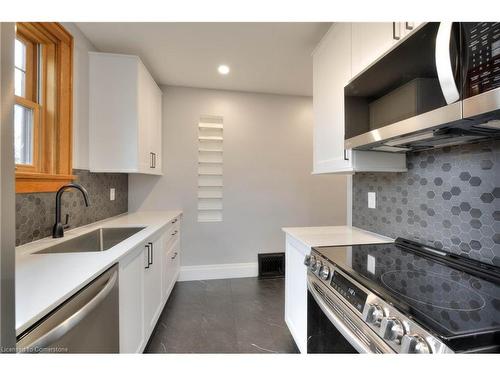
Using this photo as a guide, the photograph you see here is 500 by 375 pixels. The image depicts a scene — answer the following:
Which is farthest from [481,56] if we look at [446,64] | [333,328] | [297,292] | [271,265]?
[271,265]

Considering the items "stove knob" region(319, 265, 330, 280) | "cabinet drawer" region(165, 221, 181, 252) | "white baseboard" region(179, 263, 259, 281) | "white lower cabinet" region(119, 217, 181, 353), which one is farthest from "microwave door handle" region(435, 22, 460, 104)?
"white baseboard" region(179, 263, 259, 281)

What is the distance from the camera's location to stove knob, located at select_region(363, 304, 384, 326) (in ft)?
2.24

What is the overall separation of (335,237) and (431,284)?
A: 27.6 inches

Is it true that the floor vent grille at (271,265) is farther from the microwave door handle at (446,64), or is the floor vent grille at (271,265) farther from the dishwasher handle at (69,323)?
the microwave door handle at (446,64)

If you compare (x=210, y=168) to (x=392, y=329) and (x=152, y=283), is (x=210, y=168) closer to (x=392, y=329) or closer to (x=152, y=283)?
(x=152, y=283)

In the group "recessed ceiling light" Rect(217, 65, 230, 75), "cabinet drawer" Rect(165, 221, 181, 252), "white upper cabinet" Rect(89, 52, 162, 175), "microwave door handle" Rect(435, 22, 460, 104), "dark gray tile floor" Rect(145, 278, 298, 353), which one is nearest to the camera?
"microwave door handle" Rect(435, 22, 460, 104)

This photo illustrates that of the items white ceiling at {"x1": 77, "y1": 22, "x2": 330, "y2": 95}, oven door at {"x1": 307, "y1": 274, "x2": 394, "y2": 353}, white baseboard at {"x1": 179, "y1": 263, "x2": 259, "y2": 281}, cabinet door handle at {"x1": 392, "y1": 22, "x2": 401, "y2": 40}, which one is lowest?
white baseboard at {"x1": 179, "y1": 263, "x2": 259, "y2": 281}

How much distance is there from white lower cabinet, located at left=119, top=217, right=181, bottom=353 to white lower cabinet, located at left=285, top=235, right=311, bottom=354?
3.32 feet

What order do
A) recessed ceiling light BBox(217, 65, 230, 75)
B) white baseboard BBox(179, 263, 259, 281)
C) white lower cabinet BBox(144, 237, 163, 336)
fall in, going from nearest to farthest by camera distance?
white lower cabinet BBox(144, 237, 163, 336)
recessed ceiling light BBox(217, 65, 230, 75)
white baseboard BBox(179, 263, 259, 281)

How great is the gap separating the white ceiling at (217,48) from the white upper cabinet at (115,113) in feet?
0.68

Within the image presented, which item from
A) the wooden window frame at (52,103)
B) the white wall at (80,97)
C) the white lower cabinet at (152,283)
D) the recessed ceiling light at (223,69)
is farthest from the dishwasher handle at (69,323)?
the recessed ceiling light at (223,69)

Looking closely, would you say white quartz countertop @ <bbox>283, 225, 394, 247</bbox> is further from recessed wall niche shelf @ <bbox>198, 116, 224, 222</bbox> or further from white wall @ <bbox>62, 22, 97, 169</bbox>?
white wall @ <bbox>62, 22, 97, 169</bbox>
